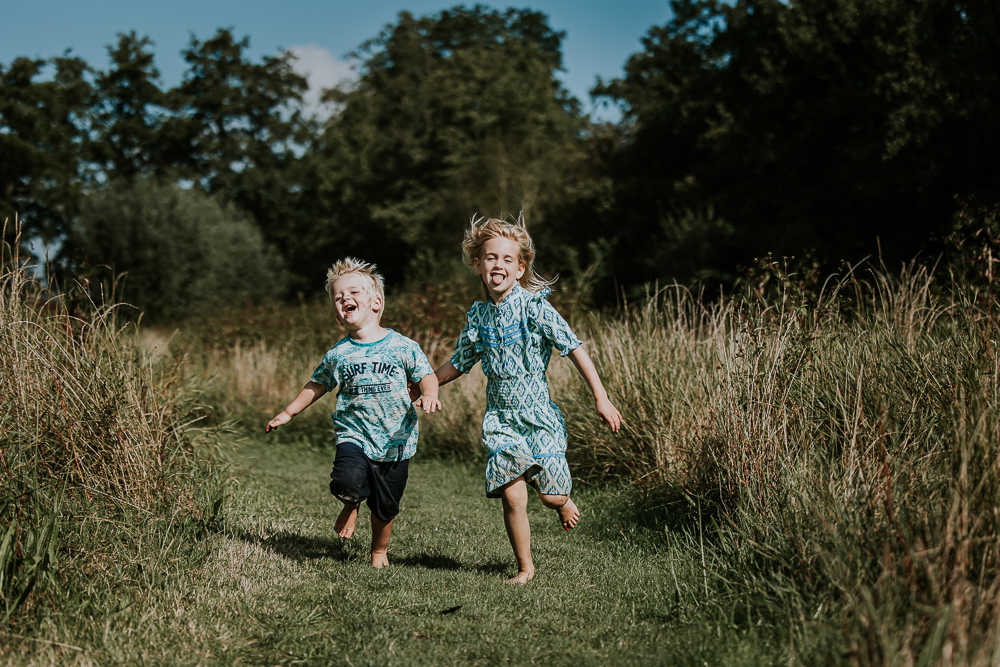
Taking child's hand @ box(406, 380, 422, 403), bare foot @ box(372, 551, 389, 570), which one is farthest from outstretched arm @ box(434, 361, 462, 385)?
bare foot @ box(372, 551, 389, 570)

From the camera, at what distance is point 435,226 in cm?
3778

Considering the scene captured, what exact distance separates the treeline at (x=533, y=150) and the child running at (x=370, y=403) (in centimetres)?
261

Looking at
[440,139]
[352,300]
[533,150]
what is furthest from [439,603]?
[440,139]

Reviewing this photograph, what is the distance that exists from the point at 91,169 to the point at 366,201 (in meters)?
15.5

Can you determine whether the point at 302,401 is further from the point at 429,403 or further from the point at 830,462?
the point at 830,462

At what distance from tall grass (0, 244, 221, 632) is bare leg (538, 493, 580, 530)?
5.90ft

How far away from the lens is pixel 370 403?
4.25 metres

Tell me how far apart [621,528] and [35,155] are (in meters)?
37.1

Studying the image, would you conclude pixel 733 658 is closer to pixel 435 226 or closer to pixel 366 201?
pixel 435 226

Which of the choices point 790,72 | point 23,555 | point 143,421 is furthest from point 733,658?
point 790,72

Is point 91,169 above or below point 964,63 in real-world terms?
above

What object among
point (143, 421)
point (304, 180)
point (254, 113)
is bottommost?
point (143, 421)

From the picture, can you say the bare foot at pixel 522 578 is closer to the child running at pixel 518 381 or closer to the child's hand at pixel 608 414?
the child running at pixel 518 381

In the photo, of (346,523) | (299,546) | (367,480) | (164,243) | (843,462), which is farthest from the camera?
(164,243)
